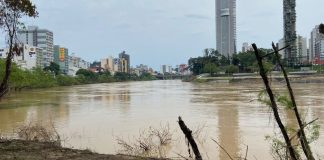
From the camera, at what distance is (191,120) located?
21812 mm

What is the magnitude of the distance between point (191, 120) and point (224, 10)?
145723 mm

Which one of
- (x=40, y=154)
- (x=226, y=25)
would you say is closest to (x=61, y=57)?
(x=226, y=25)

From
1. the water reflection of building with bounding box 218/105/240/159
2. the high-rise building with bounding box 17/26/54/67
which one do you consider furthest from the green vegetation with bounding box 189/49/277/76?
the water reflection of building with bounding box 218/105/240/159

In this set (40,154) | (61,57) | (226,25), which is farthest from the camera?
(226,25)

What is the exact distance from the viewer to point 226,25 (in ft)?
545

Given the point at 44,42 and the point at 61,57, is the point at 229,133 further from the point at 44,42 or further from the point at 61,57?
the point at 61,57

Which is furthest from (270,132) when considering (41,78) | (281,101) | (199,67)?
(199,67)

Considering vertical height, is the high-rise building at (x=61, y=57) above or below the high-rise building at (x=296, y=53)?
above

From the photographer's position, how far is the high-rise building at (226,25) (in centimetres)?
16400

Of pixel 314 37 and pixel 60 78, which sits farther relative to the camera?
pixel 60 78

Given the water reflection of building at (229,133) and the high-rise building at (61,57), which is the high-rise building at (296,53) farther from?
the high-rise building at (61,57)

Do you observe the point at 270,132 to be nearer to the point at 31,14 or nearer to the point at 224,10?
the point at 31,14

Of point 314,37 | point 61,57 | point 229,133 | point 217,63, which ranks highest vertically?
point 61,57

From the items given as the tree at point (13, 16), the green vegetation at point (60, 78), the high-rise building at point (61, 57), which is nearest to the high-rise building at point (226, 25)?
the green vegetation at point (60, 78)
